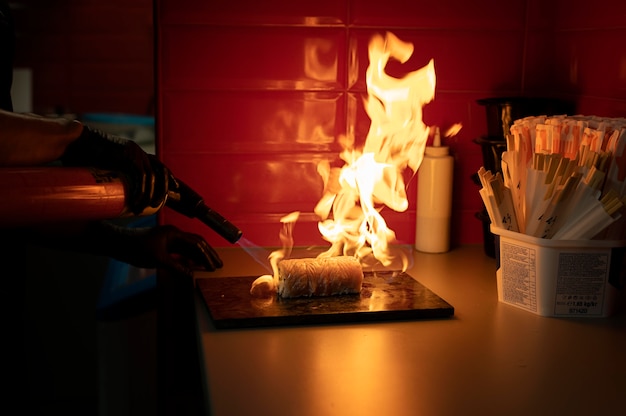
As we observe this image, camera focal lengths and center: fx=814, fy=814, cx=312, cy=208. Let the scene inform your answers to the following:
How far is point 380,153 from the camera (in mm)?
1893

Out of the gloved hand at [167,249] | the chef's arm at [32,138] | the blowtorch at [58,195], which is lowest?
the gloved hand at [167,249]

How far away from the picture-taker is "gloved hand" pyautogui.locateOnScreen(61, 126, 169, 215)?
1513 millimetres

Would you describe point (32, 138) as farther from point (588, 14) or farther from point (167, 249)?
point (588, 14)

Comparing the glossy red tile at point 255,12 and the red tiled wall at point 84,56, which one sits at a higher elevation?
the glossy red tile at point 255,12

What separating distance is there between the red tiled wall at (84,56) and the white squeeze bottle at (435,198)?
66cm

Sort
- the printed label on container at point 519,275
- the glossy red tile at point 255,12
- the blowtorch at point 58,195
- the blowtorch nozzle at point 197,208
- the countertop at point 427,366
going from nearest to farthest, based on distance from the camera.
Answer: the countertop at point 427,366
the blowtorch at point 58,195
the printed label on container at point 519,275
the blowtorch nozzle at point 197,208
the glossy red tile at point 255,12

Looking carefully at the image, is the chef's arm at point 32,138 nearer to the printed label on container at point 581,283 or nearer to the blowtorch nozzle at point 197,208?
the blowtorch nozzle at point 197,208

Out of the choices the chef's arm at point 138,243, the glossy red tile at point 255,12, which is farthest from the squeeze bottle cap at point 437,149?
the chef's arm at point 138,243

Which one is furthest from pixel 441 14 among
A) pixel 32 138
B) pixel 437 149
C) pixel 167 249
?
pixel 32 138

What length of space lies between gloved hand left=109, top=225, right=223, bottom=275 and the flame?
306 mm

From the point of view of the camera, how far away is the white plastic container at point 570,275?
1.40 meters

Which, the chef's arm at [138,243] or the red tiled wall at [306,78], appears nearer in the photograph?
the chef's arm at [138,243]

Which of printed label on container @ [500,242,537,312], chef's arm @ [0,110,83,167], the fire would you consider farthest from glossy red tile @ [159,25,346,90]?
printed label on container @ [500,242,537,312]

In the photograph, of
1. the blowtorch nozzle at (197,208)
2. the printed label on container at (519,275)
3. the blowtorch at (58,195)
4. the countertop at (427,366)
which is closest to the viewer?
the countertop at (427,366)
